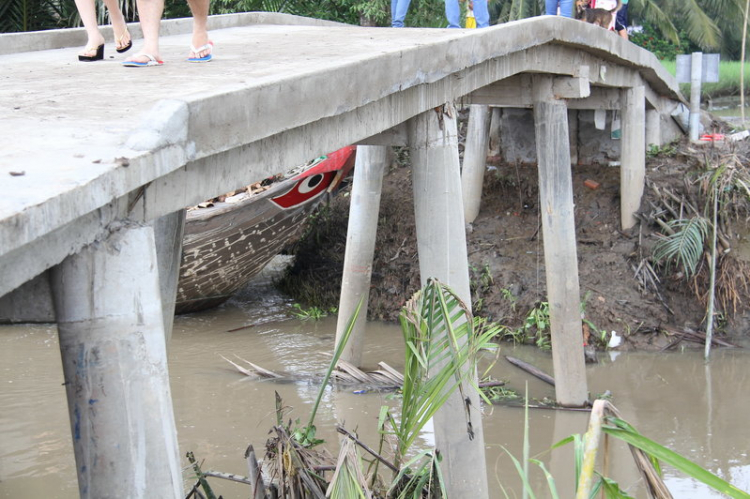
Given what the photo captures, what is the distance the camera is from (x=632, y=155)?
962 centimetres

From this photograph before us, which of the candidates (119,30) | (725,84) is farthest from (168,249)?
(725,84)

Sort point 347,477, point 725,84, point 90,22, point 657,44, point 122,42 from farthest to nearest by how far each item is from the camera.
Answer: point 657,44 → point 725,84 → point 122,42 → point 90,22 → point 347,477

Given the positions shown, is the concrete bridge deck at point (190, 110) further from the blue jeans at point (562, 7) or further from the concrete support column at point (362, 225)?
the blue jeans at point (562, 7)

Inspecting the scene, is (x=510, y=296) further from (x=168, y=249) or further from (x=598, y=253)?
(x=168, y=249)

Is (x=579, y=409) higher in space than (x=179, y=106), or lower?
lower

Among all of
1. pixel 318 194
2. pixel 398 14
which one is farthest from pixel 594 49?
pixel 318 194

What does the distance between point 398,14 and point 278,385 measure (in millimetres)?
3742

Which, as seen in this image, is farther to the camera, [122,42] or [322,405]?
[322,405]

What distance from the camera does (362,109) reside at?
165 inches

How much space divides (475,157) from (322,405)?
13.1 feet

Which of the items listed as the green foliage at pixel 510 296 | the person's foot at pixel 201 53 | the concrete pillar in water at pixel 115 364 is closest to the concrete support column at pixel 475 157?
the green foliage at pixel 510 296

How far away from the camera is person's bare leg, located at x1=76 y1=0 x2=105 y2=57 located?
4.71 m

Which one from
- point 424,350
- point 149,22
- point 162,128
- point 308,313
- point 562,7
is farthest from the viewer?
point 308,313

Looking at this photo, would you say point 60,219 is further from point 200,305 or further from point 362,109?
point 200,305
